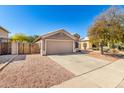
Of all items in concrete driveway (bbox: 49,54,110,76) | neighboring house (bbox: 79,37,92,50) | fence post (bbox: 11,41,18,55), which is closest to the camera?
concrete driveway (bbox: 49,54,110,76)

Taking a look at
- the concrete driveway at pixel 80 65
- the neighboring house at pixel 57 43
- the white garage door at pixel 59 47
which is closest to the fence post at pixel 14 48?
the neighboring house at pixel 57 43

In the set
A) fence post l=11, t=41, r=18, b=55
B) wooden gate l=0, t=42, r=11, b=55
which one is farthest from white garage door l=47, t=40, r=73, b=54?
wooden gate l=0, t=42, r=11, b=55

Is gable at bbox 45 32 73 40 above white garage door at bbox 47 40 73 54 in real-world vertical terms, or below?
above

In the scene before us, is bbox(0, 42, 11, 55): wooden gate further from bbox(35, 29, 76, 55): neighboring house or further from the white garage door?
Result: the white garage door

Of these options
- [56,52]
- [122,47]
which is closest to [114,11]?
[56,52]

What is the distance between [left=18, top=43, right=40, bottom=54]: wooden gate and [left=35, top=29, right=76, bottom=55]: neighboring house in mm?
1750

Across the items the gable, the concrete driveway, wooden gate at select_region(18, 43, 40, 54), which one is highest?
the gable

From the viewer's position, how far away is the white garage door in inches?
573

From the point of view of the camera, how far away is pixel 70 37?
16469 millimetres

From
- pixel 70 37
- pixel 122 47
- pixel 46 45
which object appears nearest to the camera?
pixel 46 45

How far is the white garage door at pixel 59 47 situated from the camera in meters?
14.6

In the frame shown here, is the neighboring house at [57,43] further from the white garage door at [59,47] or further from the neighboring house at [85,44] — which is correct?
the neighboring house at [85,44]
